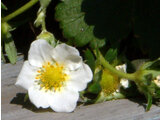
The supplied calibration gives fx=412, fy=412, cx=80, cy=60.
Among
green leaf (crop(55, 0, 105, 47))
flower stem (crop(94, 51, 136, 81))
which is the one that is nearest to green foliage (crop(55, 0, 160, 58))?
green leaf (crop(55, 0, 105, 47))

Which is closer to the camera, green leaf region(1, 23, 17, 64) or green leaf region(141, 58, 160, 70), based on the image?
green leaf region(141, 58, 160, 70)

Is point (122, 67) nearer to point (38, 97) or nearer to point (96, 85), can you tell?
point (96, 85)

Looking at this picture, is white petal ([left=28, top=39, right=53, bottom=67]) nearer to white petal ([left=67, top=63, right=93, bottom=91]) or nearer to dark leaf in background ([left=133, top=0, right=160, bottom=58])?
white petal ([left=67, top=63, right=93, bottom=91])

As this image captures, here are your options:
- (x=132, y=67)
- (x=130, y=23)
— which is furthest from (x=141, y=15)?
(x=132, y=67)

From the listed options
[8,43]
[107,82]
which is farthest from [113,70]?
[8,43]

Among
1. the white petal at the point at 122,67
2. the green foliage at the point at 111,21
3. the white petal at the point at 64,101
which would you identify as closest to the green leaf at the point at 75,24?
the green foliage at the point at 111,21

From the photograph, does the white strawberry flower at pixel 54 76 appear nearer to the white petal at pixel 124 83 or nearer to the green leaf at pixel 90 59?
the green leaf at pixel 90 59
